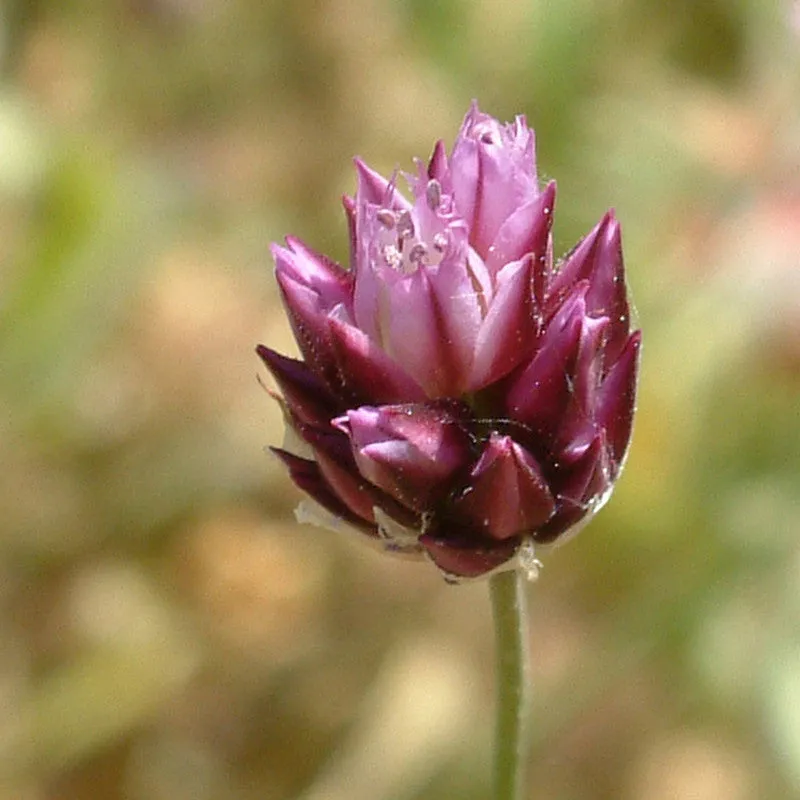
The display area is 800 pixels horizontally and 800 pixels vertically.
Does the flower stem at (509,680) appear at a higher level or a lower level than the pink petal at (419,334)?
lower

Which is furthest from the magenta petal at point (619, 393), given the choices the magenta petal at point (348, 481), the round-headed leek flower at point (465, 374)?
the magenta petal at point (348, 481)

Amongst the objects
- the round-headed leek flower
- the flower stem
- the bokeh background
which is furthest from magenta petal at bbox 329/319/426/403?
the bokeh background

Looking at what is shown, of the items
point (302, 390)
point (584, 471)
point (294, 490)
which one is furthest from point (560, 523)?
point (294, 490)

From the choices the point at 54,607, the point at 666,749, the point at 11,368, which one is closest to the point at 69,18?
the point at 11,368

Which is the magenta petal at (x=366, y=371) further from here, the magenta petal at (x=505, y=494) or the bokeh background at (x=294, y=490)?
the bokeh background at (x=294, y=490)

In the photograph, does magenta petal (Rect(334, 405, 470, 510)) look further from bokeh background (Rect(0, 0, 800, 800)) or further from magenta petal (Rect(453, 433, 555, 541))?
bokeh background (Rect(0, 0, 800, 800))
